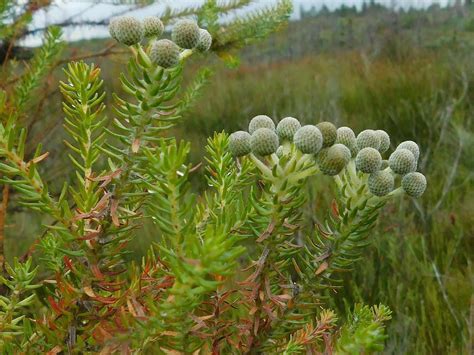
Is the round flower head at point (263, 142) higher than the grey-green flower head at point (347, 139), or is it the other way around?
the round flower head at point (263, 142)

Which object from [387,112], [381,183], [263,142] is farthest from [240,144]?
[387,112]

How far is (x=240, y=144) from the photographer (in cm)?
59

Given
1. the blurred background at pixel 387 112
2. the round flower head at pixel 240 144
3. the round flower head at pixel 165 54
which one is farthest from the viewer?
the blurred background at pixel 387 112

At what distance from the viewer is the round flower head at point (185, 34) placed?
0.53 metres

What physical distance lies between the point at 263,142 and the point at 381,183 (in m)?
0.13

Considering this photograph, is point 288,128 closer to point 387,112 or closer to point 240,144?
point 240,144

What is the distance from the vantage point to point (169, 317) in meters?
0.44

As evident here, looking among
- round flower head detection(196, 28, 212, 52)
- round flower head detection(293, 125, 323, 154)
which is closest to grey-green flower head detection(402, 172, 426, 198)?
round flower head detection(293, 125, 323, 154)

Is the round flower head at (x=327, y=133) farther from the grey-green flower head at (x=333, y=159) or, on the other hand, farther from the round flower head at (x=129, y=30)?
the round flower head at (x=129, y=30)

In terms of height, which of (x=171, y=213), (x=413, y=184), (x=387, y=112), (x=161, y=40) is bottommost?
(x=387, y=112)

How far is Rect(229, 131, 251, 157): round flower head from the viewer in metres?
0.58

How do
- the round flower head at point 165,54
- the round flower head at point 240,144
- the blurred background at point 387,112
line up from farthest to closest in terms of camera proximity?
the blurred background at point 387,112
the round flower head at point 240,144
the round flower head at point 165,54

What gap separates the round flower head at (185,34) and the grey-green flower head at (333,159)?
0.56 ft

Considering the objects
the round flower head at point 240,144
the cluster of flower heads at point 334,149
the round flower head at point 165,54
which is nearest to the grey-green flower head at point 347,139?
the cluster of flower heads at point 334,149
